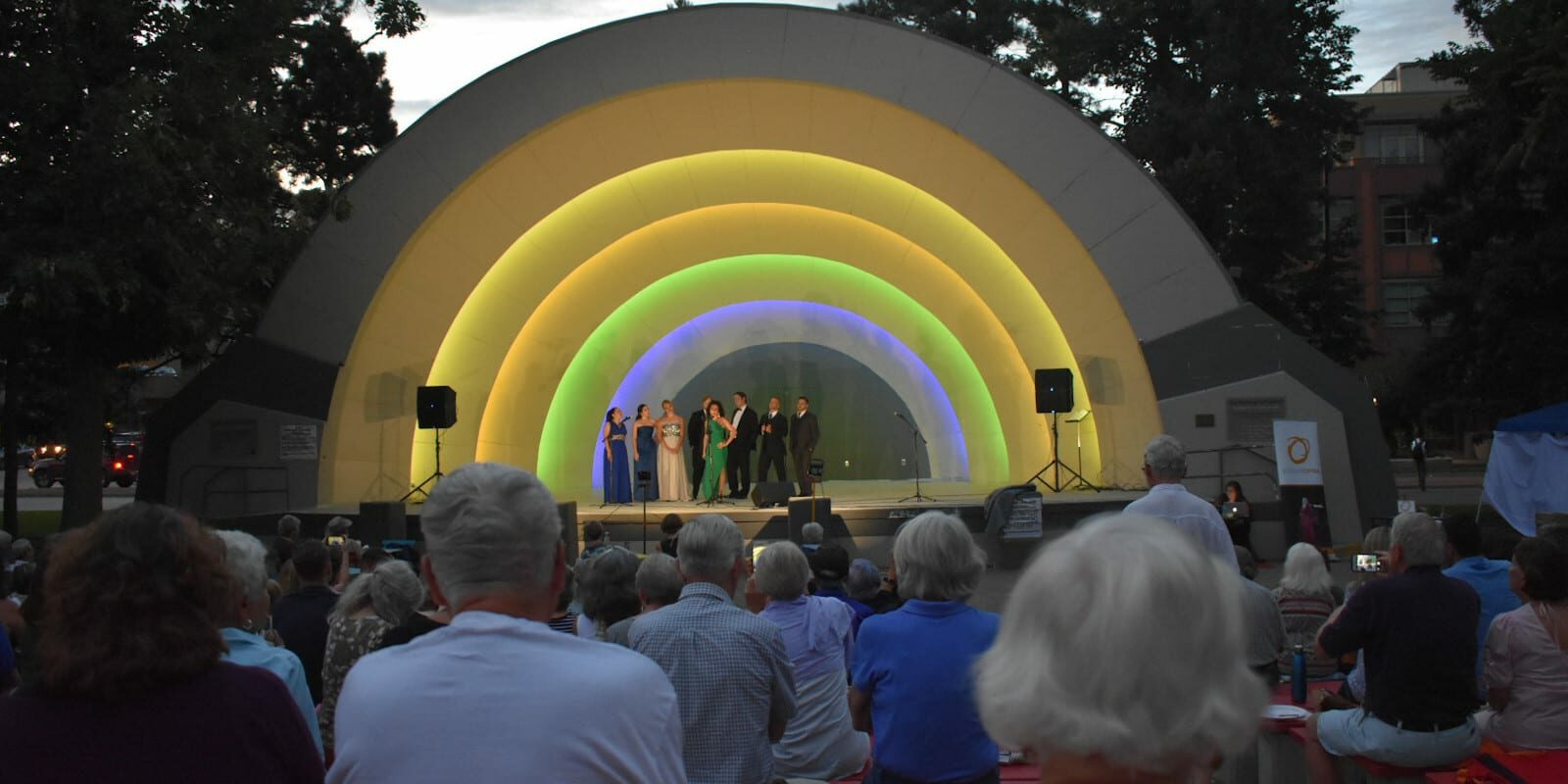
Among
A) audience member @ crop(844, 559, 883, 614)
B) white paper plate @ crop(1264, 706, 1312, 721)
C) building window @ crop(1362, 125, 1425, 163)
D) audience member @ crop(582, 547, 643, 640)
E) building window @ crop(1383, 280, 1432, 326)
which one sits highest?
building window @ crop(1362, 125, 1425, 163)

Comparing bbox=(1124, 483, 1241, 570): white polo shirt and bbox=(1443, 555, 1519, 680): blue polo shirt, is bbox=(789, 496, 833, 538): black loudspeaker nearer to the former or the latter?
bbox=(1443, 555, 1519, 680): blue polo shirt

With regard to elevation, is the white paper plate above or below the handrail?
below

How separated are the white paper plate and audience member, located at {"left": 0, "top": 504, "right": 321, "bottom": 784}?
16.3 ft

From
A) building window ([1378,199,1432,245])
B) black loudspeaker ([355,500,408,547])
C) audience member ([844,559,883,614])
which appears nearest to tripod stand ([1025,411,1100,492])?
black loudspeaker ([355,500,408,547])

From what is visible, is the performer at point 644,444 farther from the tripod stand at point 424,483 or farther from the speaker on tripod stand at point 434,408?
the speaker on tripod stand at point 434,408

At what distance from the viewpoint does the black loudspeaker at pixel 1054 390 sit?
1906 cm

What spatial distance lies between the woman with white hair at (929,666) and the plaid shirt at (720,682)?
0.31m

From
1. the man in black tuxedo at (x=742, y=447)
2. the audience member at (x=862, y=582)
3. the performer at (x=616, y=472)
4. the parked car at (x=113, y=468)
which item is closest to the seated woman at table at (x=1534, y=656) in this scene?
the audience member at (x=862, y=582)

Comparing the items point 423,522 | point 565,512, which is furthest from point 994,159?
point 423,522

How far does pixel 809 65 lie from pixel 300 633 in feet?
45.2

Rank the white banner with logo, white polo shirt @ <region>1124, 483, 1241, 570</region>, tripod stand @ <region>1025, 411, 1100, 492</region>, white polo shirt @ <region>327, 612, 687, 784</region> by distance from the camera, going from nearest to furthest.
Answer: white polo shirt @ <region>327, 612, 687, 784</region>
white polo shirt @ <region>1124, 483, 1241, 570</region>
the white banner with logo
tripod stand @ <region>1025, 411, 1100, 492</region>

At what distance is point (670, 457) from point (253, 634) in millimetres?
19659

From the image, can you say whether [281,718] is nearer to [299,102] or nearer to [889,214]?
[889,214]

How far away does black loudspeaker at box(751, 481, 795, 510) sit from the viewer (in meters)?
19.7
